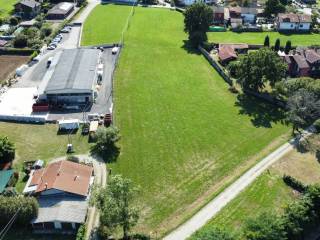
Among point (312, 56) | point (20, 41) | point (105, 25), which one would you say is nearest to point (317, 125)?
point (312, 56)

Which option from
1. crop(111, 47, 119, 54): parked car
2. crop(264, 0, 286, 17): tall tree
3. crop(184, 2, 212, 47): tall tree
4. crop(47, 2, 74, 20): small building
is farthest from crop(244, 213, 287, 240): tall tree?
crop(47, 2, 74, 20): small building

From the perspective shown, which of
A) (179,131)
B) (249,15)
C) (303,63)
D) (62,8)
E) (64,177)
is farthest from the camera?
(62,8)

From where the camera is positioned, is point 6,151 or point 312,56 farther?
point 312,56

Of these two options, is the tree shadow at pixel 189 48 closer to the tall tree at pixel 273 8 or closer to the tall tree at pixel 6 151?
the tall tree at pixel 273 8

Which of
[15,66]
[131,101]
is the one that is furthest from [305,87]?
[15,66]

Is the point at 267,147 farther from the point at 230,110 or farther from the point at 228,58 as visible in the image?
the point at 228,58

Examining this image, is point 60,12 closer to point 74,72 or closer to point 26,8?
point 26,8

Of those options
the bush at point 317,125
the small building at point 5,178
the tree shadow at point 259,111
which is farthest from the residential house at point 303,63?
the small building at point 5,178
